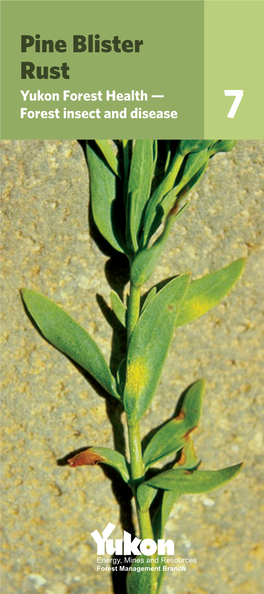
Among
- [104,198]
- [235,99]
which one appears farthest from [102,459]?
[235,99]

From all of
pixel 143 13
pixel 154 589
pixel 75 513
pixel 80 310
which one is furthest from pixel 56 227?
pixel 154 589

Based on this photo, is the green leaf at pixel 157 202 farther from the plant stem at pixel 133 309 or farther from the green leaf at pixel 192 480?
the green leaf at pixel 192 480

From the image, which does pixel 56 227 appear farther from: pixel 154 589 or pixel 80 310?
pixel 154 589

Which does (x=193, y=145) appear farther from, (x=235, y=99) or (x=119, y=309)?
(x=119, y=309)

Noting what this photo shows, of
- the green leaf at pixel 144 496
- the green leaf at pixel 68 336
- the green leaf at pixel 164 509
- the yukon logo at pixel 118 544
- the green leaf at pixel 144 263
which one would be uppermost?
the green leaf at pixel 144 263

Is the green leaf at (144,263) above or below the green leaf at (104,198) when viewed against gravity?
below

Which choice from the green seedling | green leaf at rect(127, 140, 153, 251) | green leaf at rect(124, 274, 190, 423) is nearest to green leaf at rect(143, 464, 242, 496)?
the green seedling

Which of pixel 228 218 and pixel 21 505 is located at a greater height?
pixel 228 218

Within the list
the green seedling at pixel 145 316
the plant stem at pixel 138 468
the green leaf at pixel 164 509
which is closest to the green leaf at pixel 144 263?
the green seedling at pixel 145 316

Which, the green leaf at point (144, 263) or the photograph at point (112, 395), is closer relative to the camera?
the green leaf at point (144, 263)
